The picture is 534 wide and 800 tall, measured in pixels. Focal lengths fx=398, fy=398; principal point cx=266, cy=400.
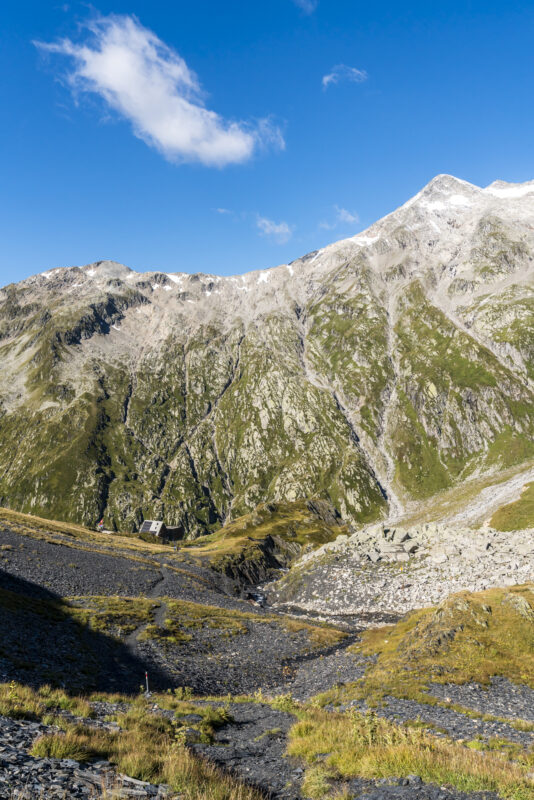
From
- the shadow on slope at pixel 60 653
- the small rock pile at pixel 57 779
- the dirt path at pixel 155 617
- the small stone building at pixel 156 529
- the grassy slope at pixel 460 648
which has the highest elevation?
the small stone building at pixel 156 529

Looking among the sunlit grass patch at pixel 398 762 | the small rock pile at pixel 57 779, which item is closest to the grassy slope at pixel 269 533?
the sunlit grass patch at pixel 398 762

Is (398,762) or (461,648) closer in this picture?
(398,762)

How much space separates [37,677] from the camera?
85.3 ft

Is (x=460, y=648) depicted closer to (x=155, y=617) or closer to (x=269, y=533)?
(x=155, y=617)

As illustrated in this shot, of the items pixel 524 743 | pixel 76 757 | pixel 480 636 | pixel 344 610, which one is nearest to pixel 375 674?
pixel 480 636

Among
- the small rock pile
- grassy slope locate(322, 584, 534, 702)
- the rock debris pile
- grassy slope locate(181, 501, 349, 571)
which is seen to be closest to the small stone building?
grassy slope locate(181, 501, 349, 571)

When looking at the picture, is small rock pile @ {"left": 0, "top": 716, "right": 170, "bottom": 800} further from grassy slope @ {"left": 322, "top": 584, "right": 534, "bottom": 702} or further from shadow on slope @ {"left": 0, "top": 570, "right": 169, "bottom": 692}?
grassy slope @ {"left": 322, "top": 584, "right": 534, "bottom": 702}

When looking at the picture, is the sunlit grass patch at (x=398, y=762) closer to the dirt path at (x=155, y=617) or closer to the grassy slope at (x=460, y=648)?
the grassy slope at (x=460, y=648)

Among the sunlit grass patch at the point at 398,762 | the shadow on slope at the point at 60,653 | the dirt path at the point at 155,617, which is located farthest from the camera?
the dirt path at the point at 155,617

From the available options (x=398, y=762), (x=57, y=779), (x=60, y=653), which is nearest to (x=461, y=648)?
(x=398, y=762)

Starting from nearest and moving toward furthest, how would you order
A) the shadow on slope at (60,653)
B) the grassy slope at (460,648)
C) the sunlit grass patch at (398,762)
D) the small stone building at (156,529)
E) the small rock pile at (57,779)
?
the small rock pile at (57,779), the sunlit grass patch at (398,762), the shadow on slope at (60,653), the grassy slope at (460,648), the small stone building at (156,529)

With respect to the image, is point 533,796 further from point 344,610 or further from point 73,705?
point 344,610

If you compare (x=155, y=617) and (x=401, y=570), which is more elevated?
(x=155, y=617)

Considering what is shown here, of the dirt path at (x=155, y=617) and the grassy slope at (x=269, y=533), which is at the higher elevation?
the grassy slope at (x=269, y=533)
